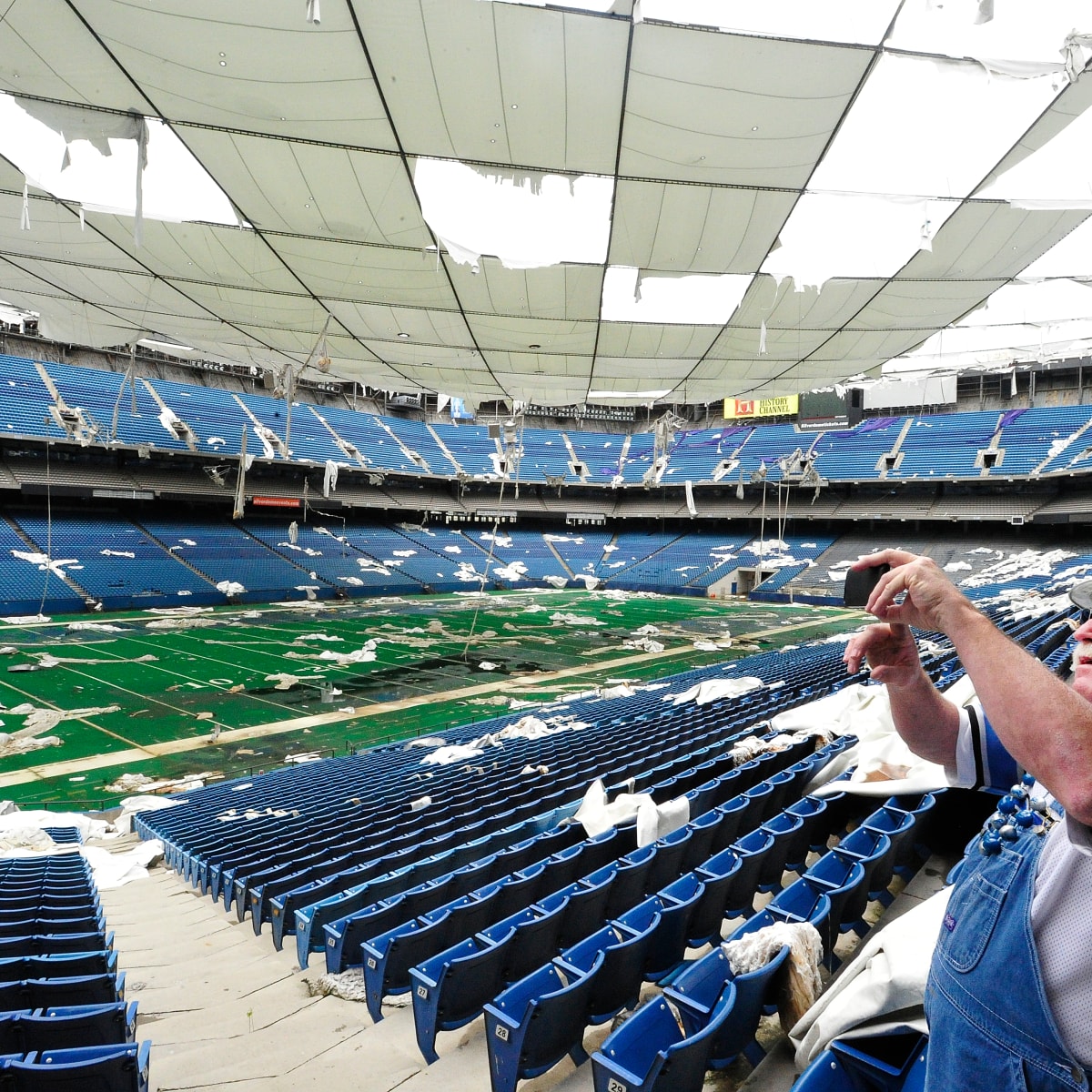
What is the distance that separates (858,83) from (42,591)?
30.1 m

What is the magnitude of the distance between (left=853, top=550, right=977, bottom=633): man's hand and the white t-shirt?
39 centimetres

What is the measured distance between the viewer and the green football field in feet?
39.3

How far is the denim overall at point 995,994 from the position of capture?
Answer: 1054 millimetres

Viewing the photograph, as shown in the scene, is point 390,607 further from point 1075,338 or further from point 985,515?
point 985,515

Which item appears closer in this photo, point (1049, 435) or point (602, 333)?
point (602, 333)

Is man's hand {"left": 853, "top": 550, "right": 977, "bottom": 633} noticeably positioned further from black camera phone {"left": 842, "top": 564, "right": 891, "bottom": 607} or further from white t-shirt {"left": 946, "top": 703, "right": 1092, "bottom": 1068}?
white t-shirt {"left": 946, "top": 703, "right": 1092, "bottom": 1068}

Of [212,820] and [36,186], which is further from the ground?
[36,186]

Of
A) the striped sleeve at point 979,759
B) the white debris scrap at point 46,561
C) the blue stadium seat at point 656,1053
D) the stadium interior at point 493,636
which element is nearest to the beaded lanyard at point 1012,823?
the striped sleeve at point 979,759

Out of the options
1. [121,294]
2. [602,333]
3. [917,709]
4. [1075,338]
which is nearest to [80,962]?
[917,709]

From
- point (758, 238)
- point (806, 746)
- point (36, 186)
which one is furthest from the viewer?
point (758, 238)

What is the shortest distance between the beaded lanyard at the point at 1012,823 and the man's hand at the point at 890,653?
0.44 m

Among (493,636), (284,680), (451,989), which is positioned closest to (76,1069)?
(451,989)

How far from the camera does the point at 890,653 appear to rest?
1741 millimetres

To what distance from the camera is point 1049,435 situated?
36500 mm
